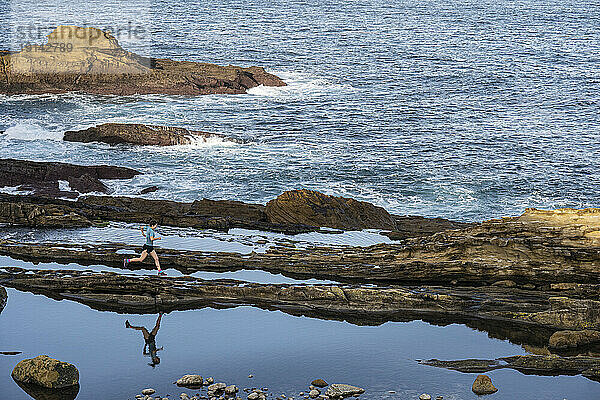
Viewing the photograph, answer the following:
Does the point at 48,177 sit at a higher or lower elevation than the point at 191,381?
lower

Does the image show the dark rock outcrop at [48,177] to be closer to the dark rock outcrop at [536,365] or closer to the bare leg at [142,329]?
the bare leg at [142,329]

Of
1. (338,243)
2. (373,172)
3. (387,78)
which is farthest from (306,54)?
(338,243)

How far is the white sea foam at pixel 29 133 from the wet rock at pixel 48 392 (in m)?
37.5

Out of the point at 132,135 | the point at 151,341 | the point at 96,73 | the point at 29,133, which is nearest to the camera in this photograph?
the point at 151,341

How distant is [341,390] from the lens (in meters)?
16.4

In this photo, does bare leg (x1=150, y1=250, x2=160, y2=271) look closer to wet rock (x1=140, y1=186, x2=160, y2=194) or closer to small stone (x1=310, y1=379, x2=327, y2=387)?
small stone (x1=310, y1=379, x2=327, y2=387)

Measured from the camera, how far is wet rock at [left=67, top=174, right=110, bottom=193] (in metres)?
38.5

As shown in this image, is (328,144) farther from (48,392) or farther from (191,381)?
(48,392)

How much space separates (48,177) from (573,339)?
28774mm

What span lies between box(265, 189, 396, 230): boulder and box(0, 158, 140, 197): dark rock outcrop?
11.8 metres

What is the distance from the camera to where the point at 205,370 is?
57.4ft

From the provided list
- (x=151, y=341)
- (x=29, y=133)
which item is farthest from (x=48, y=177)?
(x=151, y=341)

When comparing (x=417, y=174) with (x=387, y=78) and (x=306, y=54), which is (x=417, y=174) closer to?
(x=387, y=78)

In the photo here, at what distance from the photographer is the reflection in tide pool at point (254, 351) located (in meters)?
16.8
